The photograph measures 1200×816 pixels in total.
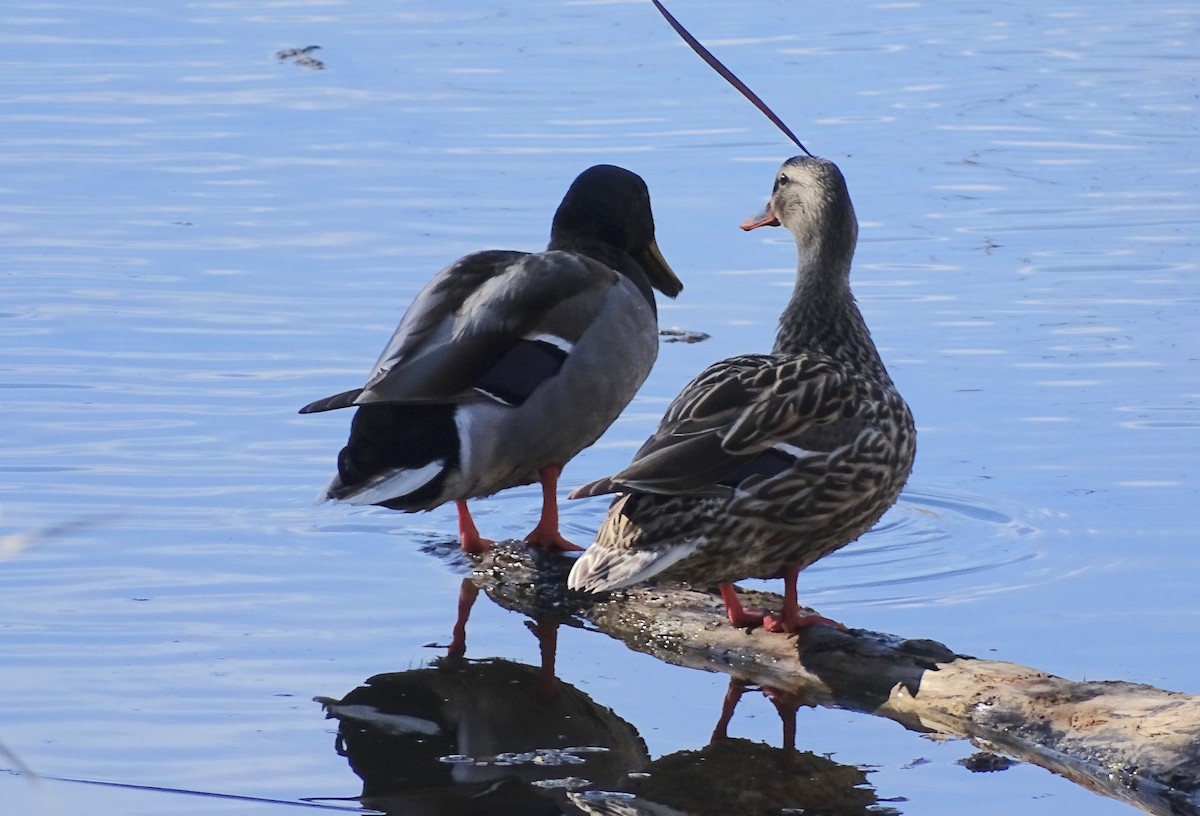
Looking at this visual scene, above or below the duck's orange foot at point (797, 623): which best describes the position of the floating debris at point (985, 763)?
below

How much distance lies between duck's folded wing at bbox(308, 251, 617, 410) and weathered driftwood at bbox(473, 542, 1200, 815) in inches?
19.2

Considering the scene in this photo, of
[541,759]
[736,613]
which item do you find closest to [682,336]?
[736,613]

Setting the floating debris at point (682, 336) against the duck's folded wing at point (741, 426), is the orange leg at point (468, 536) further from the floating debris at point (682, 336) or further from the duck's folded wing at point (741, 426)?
the floating debris at point (682, 336)

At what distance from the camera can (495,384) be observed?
17.6ft

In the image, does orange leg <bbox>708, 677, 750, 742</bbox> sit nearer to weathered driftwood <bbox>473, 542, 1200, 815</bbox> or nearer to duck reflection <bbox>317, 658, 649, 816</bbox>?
weathered driftwood <bbox>473, 542, 1200, 815</bbox>

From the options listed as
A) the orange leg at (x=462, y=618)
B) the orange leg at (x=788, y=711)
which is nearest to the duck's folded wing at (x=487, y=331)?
the orange leg at (x=462, y=618)

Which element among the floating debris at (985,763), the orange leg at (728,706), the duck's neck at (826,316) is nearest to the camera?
the floating debris at (985,763)

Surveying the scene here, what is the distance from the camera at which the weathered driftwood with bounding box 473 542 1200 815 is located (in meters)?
3.86

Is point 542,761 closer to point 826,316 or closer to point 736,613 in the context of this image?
point 736,613

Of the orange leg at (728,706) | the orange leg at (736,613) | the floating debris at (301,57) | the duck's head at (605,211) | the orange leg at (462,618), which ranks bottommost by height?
the orange leg at (462,618)

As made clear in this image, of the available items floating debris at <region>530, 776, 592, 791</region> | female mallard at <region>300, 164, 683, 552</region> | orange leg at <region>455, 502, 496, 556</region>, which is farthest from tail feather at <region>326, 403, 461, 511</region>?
floating debris at <region>530, 776, 592, 791</region>

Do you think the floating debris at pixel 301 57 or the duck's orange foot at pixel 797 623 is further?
the floating debris at pixel 301 57

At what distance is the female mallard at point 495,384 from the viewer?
5.11 meters

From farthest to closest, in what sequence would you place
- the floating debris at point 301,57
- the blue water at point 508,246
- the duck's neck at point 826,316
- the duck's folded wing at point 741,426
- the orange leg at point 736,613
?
the floating debris at point 301,57
the duck's neck at point 826,316
the orange leg at point 736,613
the blue water at point 508,246
the duck's folded wing at point 741,426
